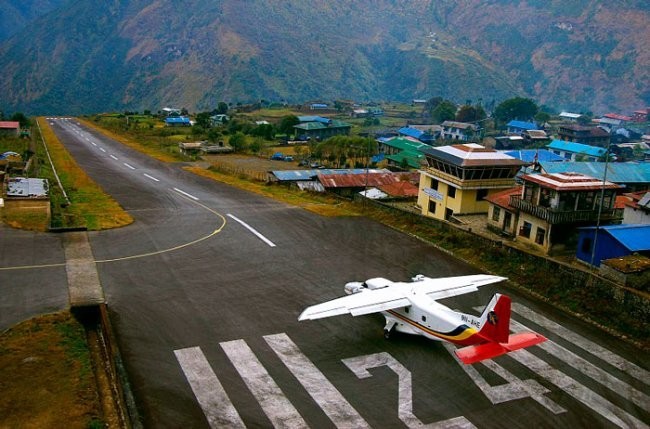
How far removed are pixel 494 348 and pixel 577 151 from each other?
122 meters

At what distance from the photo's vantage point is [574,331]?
3591 centimetres

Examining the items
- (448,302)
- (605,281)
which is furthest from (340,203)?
(605,281)

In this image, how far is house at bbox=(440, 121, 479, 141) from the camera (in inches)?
7224

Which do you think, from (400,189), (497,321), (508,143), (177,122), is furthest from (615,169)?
(177,122)

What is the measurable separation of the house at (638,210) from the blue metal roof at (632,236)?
672cm

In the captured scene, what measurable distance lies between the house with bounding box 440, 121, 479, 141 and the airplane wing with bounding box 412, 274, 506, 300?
499 feet

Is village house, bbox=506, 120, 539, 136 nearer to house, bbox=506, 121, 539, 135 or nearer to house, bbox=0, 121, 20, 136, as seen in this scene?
house, bbox=506, 121, 539, 135

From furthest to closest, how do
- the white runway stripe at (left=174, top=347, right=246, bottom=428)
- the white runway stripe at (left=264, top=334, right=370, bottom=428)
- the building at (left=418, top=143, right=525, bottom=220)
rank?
the building at (left=418, top=143, right=525, bottom=220), the white runway stripe at (left=264, top=334, right=370, bottom=428), the white runway stripe at (left=174, top=347, right=246, bottom=428)

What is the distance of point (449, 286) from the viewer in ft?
120

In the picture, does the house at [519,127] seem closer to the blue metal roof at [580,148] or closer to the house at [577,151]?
the house at [577,151]

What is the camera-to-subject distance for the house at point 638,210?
170ft

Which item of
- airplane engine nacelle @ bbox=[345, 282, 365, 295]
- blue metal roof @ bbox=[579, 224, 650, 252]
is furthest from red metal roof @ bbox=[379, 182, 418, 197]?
airplane engine nacelle @ bbox=[345, 282, 365, 295]

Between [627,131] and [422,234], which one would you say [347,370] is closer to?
[422,234]

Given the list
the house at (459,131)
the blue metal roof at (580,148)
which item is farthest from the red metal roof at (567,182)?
the house at (459,131)
